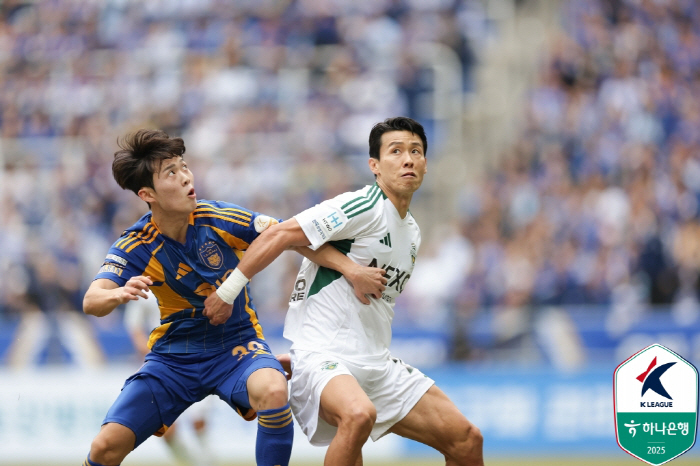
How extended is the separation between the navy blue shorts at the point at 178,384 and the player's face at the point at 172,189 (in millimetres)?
986

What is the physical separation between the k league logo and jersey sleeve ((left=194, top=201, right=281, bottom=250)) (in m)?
2.98

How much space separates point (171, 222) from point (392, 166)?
59.3 inches

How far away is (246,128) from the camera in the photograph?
16.6 m

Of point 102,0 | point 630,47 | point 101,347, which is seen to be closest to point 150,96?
point 102,0

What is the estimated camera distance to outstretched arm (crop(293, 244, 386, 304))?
617 centimetres

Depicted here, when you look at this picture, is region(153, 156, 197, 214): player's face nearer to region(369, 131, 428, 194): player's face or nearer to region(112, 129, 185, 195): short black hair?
region(112, 129, 185, 195): short black hair

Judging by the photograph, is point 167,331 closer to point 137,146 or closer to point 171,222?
point 171,222

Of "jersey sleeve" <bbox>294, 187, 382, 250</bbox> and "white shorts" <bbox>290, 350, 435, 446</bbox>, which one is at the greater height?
"jersey sleeve" <bbox>294, 187, 382, 250</bbox>

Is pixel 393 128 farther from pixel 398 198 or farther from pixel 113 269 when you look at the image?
pixel 113 269

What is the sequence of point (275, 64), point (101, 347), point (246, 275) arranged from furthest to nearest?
point (275, 64) → point (101, 347) → point (246, 275)

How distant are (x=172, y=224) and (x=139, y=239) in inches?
9.3

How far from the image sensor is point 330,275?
6.41 meters

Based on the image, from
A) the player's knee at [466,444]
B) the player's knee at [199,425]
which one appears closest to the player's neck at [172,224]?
the player's knee at [466,444]

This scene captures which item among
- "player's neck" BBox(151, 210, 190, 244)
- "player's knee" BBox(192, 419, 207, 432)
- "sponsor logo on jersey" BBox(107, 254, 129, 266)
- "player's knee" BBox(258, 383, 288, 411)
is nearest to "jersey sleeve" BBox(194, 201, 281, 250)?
"player's neck" BBox(151, 210, 190, 244)
